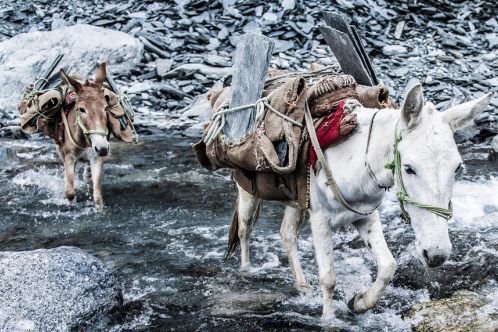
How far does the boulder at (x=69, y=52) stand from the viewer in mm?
13383

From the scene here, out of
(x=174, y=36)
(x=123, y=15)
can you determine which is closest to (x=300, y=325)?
(x=174, y=36)

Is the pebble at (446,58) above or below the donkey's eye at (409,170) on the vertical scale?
below

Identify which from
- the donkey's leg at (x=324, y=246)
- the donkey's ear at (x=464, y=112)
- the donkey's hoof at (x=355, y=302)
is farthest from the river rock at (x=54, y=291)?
the donkey's ear at (x=464, y=112)

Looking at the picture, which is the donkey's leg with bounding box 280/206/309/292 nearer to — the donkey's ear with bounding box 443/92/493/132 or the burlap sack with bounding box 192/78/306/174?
the burlap sack with bounding box 192/78/306/174

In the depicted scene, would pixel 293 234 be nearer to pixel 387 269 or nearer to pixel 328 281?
pixel 328 281

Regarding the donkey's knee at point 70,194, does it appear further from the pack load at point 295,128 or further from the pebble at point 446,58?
the pebble at point 446,58

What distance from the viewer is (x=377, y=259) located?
3.17m

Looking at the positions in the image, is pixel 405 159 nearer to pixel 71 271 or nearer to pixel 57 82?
pixel 71 271

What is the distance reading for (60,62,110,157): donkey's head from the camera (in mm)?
5586

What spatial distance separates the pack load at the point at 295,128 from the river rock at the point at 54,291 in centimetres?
137

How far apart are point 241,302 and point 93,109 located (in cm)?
305

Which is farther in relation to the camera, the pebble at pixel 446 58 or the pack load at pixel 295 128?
the pebble at pixel 446 58

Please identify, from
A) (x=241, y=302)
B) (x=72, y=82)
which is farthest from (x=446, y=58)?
(x=241, y=302)

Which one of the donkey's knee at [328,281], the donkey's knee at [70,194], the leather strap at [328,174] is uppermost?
the leather strap at [328,174]
